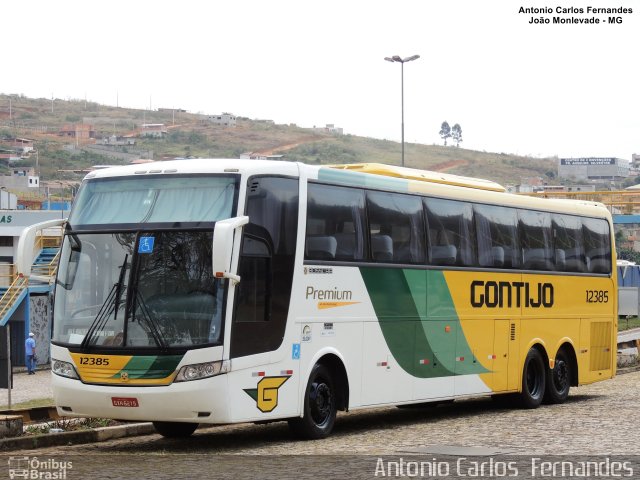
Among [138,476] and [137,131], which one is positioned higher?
[137,131]

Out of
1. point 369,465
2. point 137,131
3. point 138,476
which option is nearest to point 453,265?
point 369,465

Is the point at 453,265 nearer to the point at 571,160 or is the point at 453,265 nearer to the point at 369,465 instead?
the point at 369,465

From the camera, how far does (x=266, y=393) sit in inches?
593

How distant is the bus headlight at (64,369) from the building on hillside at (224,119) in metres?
161

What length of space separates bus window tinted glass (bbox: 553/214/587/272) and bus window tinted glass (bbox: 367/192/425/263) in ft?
16.9

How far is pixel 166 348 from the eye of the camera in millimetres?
14398

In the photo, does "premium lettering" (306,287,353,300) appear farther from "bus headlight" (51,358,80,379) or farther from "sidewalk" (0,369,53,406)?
"sidewalk" (0,369,53,406)

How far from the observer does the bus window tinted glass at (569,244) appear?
23094mm

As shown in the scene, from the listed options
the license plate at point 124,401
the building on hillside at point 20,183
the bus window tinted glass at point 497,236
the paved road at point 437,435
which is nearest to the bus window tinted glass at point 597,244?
the bus window tinted glass at point 497,236

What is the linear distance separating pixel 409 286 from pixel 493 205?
11.4 feet

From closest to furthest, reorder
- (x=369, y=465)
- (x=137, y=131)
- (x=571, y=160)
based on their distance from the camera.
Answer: (x=369, y=465) → (x=137, y=131) → (x=571, y=160)

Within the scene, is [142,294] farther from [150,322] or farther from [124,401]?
[124,401]

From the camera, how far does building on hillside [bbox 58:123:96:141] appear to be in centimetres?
16238

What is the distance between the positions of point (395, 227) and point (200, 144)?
462ft
